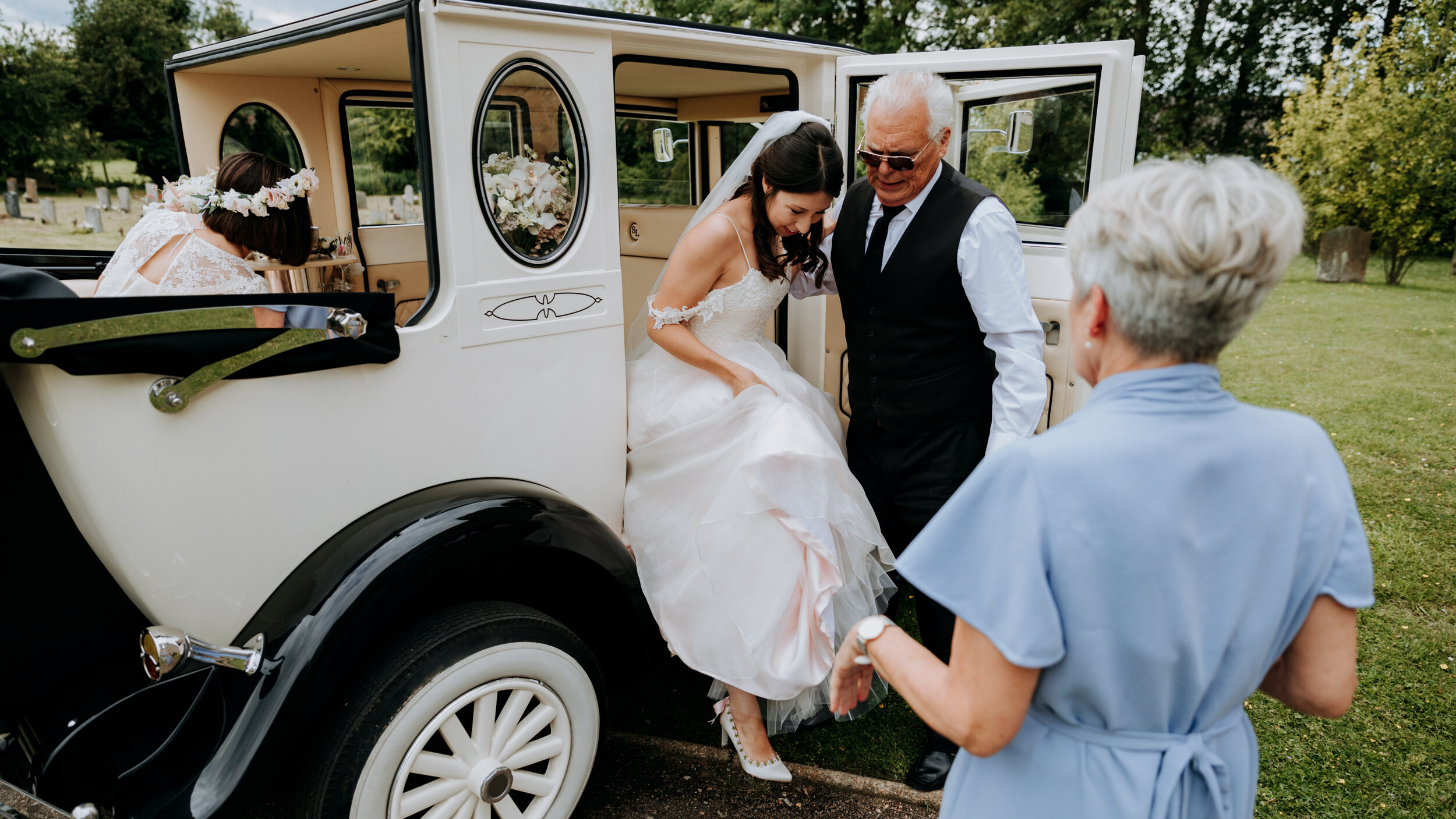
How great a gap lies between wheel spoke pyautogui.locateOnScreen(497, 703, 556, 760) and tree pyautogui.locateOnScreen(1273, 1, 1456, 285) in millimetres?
17921

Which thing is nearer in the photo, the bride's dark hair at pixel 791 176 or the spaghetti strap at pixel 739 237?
the bride's dark hair at pixel 791 176

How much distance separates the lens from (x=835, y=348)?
3.35 meters

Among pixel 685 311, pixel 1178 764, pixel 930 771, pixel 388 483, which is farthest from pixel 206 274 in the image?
pixel 930 771

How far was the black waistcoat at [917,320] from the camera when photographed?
2508 mm

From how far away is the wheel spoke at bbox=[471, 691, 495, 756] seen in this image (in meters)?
2.12

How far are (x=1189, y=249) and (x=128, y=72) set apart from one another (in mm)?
34042

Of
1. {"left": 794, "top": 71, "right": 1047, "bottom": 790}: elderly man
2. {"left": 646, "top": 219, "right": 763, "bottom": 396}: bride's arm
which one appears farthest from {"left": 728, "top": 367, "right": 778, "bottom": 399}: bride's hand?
{"left": 794, "top": 71, "right": 1047, "bottom": 790}: elderly man

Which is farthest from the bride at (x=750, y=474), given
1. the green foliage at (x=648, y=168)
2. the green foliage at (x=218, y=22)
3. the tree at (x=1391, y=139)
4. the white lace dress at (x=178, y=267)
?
the green foliage at (x=218, y=22)

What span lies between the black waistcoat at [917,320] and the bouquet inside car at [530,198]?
95 centimetres

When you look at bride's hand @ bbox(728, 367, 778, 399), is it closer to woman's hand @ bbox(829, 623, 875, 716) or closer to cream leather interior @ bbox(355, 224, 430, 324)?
woman's hand @ bbox(829, 623, 875, 716)

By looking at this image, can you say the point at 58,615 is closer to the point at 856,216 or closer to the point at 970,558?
the point at 970,558

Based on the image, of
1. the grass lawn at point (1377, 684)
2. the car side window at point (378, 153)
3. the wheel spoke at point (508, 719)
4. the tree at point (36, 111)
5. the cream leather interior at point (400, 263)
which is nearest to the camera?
the wheel spoke at point (508, 719)

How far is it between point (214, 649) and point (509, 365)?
0.99 meters

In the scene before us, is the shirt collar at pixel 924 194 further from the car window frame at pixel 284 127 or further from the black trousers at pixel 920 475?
the car window frame at pixel 284 127
